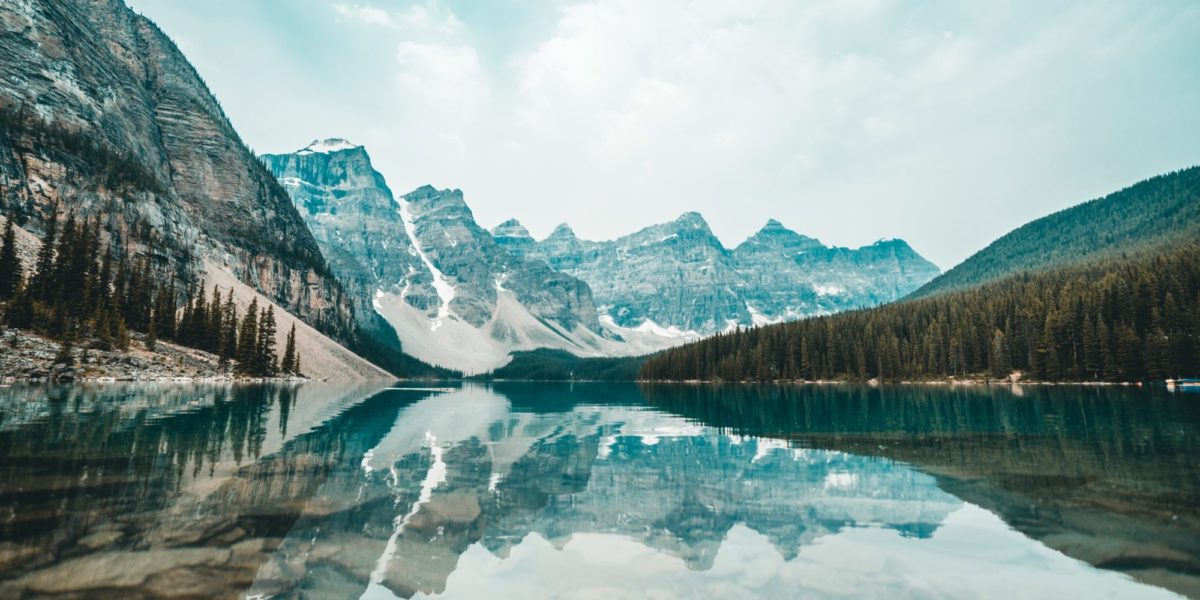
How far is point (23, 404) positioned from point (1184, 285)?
140282 millimetres

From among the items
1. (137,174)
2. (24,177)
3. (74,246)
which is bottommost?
(74,246)

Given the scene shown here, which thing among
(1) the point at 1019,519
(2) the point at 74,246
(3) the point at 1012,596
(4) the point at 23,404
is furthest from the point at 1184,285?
(2) the point at 74,246

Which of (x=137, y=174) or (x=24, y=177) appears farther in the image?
(x=137, y=174)

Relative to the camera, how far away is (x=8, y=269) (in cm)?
6781

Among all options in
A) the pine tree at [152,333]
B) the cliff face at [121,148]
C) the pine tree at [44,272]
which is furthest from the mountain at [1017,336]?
the cliff face at [121,148]

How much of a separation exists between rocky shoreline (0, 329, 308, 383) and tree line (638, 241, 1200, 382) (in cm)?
10972

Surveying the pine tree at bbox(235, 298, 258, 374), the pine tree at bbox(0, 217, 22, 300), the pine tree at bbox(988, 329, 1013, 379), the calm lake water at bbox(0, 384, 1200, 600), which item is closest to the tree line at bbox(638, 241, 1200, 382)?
the pine tree at bbox(988, 329, 1013, 379)

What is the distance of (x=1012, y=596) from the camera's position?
9.89 meters

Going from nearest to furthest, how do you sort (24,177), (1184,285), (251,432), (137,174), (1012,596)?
(1012,596)
(251,432)
(1184,285)
(24,177)
(137,174)

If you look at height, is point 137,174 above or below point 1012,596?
above

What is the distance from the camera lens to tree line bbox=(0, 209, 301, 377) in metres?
65.9

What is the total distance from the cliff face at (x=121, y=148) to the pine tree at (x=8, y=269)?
27.0m

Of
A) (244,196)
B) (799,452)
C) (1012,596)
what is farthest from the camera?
(244,196)

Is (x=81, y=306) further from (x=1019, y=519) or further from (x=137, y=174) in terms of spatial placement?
(x=1019, y=519)
